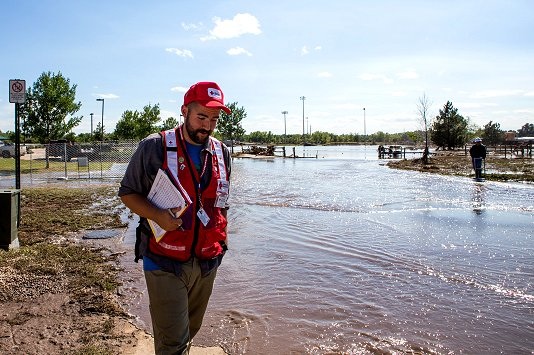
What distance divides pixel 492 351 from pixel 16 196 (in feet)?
22.1

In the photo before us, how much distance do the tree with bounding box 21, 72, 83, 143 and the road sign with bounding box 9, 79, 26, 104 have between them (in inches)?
919

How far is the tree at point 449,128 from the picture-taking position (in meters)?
65.9

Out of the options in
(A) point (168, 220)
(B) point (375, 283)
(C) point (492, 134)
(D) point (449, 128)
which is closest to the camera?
(A) point (168, 220)

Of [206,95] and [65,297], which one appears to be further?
[65,297]

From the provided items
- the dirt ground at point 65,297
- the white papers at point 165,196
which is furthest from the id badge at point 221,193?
the dirt ground at point 65,297

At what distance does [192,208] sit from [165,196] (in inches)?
7.6

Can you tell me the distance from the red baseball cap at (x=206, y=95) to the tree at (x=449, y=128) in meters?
68.9

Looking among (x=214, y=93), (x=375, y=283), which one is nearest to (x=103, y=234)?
(x=375, y=283)

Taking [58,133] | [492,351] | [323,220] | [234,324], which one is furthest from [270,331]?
[58,133]

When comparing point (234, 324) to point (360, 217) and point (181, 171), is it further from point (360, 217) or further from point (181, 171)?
point (360, 217)

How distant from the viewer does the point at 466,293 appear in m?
5.59

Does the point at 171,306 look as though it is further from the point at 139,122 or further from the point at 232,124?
the point at 232,124

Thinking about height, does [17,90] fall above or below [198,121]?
above

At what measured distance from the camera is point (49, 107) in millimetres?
29484
